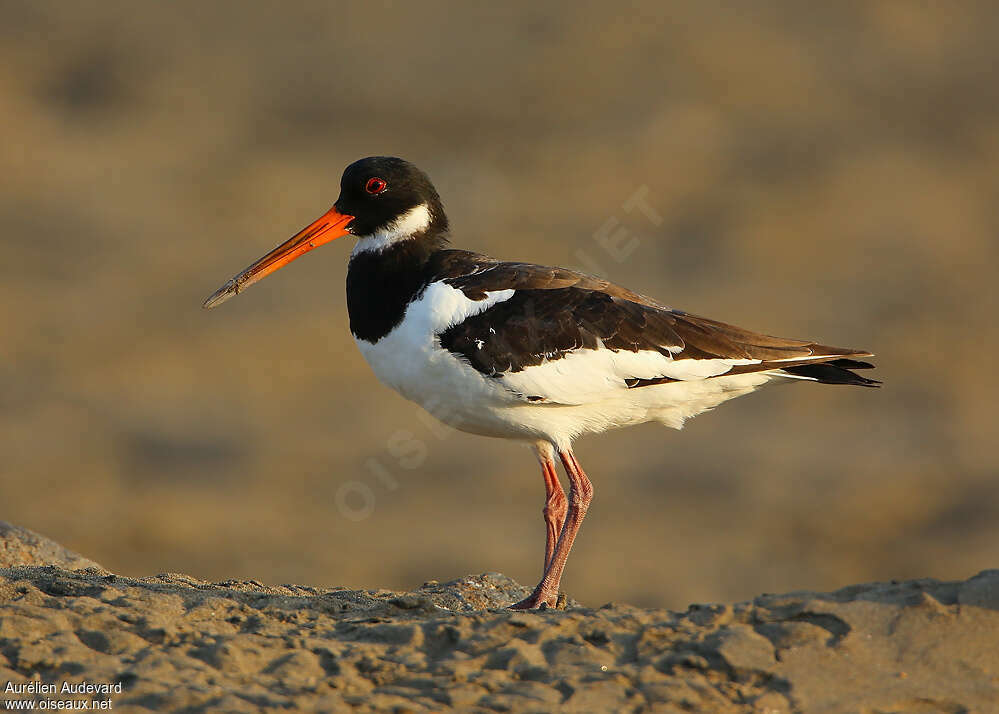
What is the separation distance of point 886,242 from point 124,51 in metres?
15.2

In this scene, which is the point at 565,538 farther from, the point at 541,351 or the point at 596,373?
the point at 541,351

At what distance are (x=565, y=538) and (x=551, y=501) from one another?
489 millimetres

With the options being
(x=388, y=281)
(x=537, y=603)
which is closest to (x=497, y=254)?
(x=388, y=281)

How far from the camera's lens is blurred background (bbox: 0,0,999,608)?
1695cm

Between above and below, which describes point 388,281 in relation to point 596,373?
above

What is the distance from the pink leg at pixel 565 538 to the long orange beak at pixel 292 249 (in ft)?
6.73

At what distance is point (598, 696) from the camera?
18.1 feet

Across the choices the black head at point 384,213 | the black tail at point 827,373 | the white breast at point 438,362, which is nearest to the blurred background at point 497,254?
the black tail at point 827,373

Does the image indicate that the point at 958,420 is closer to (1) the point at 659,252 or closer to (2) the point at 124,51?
(1) the point at 659,252

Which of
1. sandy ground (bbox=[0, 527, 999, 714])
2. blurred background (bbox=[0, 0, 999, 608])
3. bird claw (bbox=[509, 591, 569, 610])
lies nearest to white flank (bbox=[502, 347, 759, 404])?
bird claw (bbox=[509, 591, 569, 610])

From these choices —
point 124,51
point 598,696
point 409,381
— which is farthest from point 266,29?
point 598,696

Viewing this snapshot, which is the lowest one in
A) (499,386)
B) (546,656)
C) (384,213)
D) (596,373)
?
(546,656)

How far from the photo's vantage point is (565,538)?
7992 mm

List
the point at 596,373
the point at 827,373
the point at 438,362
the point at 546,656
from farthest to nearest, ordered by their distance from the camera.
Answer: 1. the point at 827,373
2. the point at 596,373
3. the point at 438,362
4. the point at 546,656
